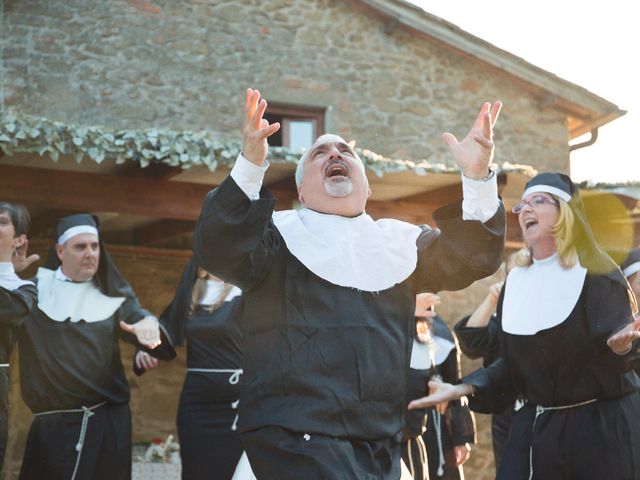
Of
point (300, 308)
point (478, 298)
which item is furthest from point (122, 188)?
point (478, 298)

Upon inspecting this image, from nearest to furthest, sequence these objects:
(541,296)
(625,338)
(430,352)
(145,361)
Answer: (625,338) → (541,296) → (145,361) → (430,352)

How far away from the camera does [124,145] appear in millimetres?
6234

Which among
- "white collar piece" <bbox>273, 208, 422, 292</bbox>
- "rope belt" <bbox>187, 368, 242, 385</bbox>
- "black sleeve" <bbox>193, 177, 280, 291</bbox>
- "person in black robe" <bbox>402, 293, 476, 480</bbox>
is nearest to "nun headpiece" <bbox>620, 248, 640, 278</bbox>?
"person in black robe" <bbox>402, 293, 476, 480</bbox>

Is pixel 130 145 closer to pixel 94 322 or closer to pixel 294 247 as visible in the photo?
→ pixel 94 322

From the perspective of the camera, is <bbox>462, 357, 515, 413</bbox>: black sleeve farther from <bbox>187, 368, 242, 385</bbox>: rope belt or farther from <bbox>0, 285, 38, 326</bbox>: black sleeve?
<bbox>0, 285, 38, 326</bbox>: black sleeve

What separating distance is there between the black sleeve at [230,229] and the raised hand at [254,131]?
108 millimetres

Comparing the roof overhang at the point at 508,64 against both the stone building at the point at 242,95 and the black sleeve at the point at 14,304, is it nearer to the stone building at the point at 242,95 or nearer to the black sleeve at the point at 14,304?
the stone building at the point at 242,95

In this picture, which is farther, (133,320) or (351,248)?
(133,320)

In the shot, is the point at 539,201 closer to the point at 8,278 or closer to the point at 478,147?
the point at 478,147

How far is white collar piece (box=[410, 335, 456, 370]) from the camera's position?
6.18 m

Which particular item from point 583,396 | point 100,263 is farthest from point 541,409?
point 100,263

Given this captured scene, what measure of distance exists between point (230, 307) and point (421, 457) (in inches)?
64.6

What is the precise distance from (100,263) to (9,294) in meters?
1.12

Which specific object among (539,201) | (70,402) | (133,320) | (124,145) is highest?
(124,145)
